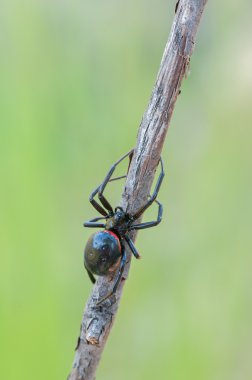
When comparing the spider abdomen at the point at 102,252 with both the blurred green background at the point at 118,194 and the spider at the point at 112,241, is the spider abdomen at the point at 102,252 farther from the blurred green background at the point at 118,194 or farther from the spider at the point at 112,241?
the blurred green background at the point at 118,194

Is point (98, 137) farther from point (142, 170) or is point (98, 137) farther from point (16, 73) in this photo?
point (142, 170)

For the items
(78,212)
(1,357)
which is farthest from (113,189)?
(1,357)

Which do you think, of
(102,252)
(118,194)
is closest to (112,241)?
(102,252)

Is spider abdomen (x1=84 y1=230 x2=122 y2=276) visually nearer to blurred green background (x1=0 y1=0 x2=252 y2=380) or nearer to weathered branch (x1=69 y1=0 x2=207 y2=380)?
weathered branch (x1=69 y1=0 x2=207 y2=380)

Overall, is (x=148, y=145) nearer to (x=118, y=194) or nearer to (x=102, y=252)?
(x=102, y=252)

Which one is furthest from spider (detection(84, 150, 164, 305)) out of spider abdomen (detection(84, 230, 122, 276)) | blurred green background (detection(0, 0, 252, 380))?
blurred green background (detection(0, 0, 252, 380))

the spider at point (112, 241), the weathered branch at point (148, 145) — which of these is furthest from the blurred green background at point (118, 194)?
the weathered branch at point (148, 145)
